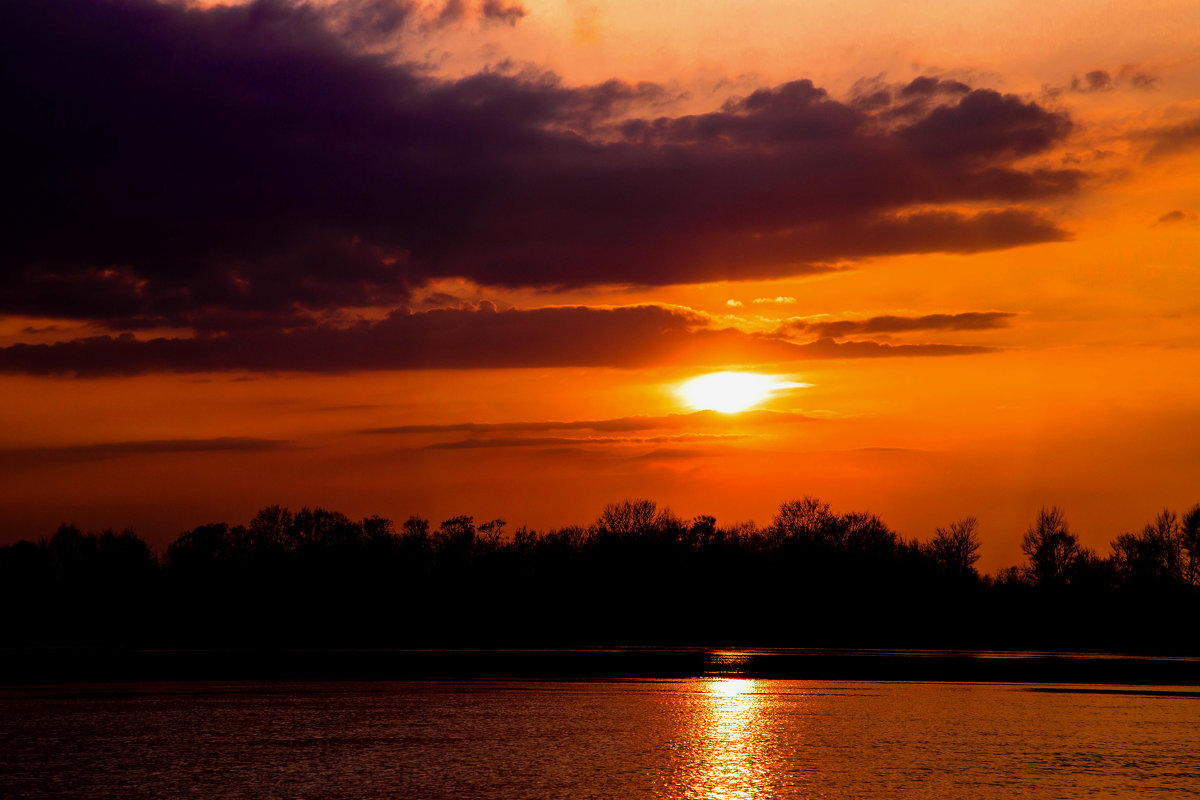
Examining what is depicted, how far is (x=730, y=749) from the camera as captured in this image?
41.3 meters

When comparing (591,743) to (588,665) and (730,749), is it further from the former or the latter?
(588,665)

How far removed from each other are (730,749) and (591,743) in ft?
16.0

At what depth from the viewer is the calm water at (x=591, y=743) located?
3300 cm

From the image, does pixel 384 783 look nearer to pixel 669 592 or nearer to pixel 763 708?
pixel 763 708

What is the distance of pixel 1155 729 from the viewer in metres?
46.4

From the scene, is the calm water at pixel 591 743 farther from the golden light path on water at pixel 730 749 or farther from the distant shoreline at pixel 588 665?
the distant shoreline at pixel 588 665

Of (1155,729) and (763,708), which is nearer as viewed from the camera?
(1155,729)

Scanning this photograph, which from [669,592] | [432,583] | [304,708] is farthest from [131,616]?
[304,708]

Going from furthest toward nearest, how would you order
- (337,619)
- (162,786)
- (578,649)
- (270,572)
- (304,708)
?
(270,572), (337,619), (578,649), (304,708), (162,786)

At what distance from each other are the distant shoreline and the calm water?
12.8m

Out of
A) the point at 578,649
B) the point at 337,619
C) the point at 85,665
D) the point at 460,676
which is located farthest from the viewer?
the point at 337,619

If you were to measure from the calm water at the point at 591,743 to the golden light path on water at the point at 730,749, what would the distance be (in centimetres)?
12

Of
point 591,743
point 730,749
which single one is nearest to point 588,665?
point 591,743

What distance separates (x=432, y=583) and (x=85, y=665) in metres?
79.5
